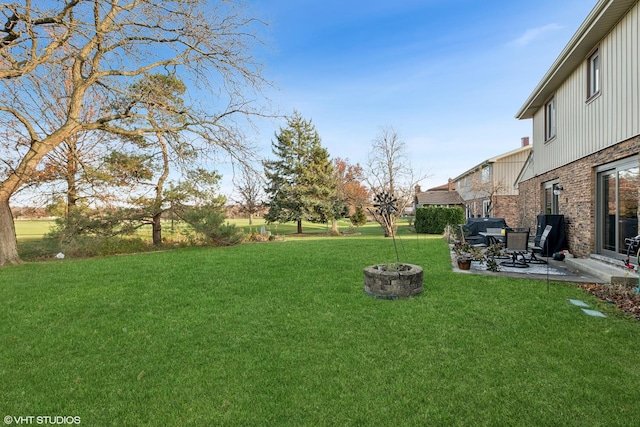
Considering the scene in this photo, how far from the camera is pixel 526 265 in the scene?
739 centimetres

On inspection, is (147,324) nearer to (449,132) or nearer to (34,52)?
(34,52)

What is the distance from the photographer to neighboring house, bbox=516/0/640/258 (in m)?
5.95

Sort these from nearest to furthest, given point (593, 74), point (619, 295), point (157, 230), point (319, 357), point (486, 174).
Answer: point (319, 357), point (619, 295), point (593, 74), point (157, 230), point (486, 174)

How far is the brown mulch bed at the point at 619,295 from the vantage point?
448 centimetres

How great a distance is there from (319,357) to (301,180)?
21090 mm

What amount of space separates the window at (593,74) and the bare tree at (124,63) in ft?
25.3

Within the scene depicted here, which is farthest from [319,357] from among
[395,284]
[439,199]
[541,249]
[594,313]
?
[439,199]

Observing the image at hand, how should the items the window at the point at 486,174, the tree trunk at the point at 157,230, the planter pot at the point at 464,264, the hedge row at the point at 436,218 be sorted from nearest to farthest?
the planter pot at the point at 464,264
the tree trunk at the point at 157,230
the hedge row at the point at 436,218
the window at the point at 486,174

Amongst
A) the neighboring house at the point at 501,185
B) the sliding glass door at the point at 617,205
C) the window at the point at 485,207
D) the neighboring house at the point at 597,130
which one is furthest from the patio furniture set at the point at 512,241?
the window at the point at 485,207

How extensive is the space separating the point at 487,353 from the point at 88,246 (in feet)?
41.9

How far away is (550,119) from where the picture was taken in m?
10.6

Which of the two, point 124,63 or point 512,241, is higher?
point 124,63

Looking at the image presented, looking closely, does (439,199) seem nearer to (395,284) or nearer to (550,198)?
(550,198)

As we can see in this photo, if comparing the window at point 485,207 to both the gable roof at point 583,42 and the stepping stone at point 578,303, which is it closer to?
the gable roof at point 583,42
